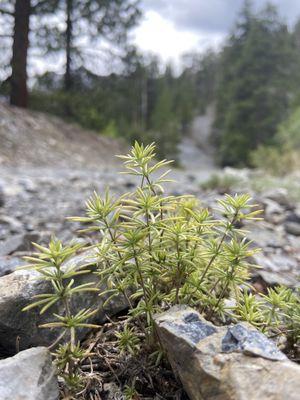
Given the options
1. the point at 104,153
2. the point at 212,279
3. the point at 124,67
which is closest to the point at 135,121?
the point at 124,67

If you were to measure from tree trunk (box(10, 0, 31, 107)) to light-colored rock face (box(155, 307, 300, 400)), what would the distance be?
13.9 m

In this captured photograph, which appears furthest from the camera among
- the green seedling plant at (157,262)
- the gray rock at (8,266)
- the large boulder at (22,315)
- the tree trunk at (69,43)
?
the tree trunk at (69,43)

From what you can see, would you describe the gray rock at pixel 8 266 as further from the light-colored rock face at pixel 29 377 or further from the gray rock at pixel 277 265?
the gray rock at pixel 277 265

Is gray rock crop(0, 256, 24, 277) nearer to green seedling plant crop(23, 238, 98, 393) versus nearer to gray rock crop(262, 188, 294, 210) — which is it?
green seedling plant crop(23, 238, 98, 393)

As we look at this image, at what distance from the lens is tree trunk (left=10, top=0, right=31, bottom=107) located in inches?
531

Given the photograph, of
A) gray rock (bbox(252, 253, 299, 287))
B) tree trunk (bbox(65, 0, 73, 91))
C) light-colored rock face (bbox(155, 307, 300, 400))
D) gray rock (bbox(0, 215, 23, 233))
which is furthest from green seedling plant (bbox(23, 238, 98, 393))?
tree trunk (bbox(65, 0, 73, 91))

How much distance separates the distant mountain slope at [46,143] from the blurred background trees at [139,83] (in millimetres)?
1149

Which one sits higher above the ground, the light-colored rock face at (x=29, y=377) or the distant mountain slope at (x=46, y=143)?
the distant mountain slope at (x=46, y=143)

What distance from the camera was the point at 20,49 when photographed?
1369 cm

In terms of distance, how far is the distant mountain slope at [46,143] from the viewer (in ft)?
36.6

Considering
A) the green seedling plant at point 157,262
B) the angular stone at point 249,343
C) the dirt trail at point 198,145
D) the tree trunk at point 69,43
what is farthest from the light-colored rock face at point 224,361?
the dirt trail at point 198,145

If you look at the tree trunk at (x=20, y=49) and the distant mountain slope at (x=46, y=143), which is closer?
the distant mountain slope at (x=46, y=143)

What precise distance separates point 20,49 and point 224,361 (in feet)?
46.5

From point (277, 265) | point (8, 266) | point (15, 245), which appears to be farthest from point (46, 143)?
point (8, 266)
